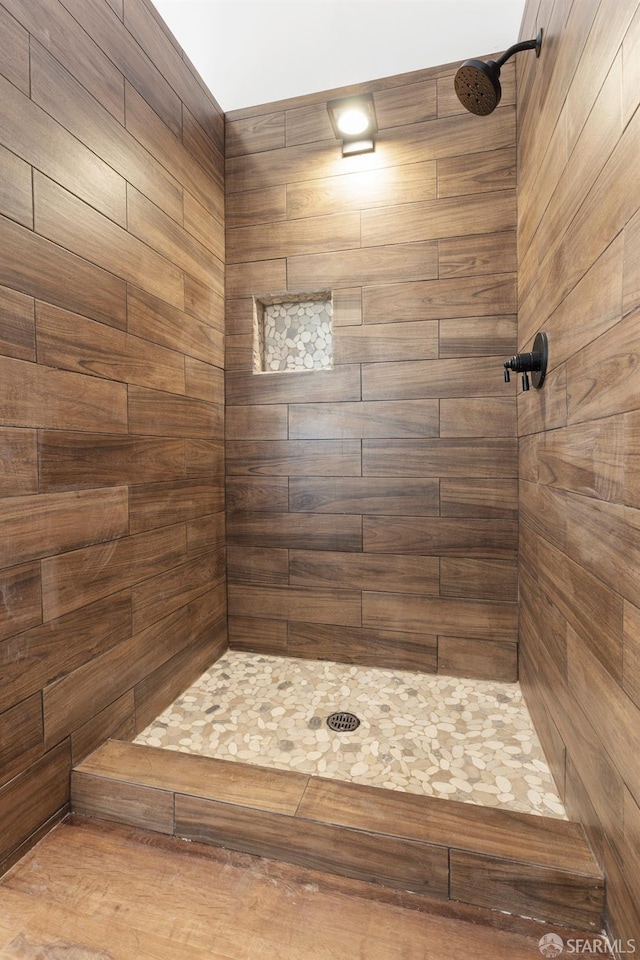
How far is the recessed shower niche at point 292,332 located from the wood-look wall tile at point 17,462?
125 cm

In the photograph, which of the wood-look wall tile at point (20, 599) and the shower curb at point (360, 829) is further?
the wood-look wall tile at point (20, 599)

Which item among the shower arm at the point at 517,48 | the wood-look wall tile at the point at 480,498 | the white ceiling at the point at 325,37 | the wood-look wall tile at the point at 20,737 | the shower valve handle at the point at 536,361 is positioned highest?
the white ceiling at the point at 325,37

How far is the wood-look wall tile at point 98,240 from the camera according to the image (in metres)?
1.33

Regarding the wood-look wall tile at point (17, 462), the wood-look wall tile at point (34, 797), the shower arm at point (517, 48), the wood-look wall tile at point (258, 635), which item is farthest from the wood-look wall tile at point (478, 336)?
the wood-look wall tile at point (34, 797)

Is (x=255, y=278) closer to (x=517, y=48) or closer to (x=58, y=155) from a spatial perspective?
(x=58, y=155)

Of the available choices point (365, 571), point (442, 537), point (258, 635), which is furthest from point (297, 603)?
point (442, 537)

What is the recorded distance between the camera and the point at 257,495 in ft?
7.74

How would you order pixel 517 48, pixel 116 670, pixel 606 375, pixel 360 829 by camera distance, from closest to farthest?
pixel 606 375 < pixel 360 829 < pixel 517 48 < pixel 116 670

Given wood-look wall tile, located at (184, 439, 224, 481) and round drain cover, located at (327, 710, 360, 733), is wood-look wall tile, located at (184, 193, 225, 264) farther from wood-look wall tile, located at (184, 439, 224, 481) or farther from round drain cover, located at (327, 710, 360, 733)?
round drain cover, located at (327, 710, 360, 733)

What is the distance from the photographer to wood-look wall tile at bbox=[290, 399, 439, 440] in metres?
2.13

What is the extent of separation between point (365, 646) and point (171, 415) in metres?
1.38

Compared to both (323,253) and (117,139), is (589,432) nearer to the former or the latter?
(323,253)

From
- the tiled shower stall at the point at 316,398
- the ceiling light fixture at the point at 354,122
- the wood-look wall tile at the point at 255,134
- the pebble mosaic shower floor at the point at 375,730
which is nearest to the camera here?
the tiled shower stall at the point at 316,398

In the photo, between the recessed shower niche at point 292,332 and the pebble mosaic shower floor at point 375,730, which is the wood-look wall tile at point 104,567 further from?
the recessed shower niche at point 292,332
